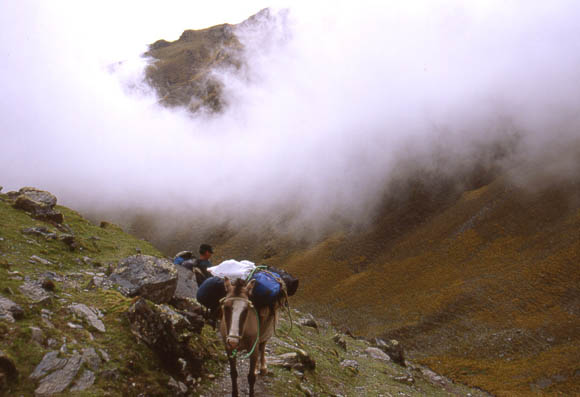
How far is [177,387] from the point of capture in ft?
25.2

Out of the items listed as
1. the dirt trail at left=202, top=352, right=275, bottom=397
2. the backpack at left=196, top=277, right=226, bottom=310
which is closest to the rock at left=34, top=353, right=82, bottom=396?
the backpack at left=196, top=277, right=226, bottom=310

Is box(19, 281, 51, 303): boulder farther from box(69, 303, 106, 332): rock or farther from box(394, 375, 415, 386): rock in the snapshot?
box(394, 375, 415, 386): rock

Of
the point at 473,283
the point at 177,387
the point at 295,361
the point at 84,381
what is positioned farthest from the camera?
the point at 473,283

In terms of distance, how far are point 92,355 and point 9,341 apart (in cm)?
158

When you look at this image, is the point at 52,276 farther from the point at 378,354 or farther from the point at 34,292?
the point at 378,354

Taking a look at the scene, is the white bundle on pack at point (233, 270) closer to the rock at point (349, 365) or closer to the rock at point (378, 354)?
the rock at point (349, 365)

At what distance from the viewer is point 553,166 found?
5369cm

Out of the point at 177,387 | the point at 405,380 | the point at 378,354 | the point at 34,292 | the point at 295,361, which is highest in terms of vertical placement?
the point at 34,292

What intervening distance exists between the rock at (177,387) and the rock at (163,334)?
323mm

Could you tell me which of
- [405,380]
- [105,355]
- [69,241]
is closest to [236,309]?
[105,355]

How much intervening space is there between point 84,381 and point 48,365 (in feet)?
2.57

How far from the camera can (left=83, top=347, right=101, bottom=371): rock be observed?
6.96 metres

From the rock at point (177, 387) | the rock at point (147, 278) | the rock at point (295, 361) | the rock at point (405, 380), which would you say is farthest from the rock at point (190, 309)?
the rock at point (405, 380)

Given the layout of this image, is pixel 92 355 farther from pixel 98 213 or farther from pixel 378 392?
pixel 98 213
